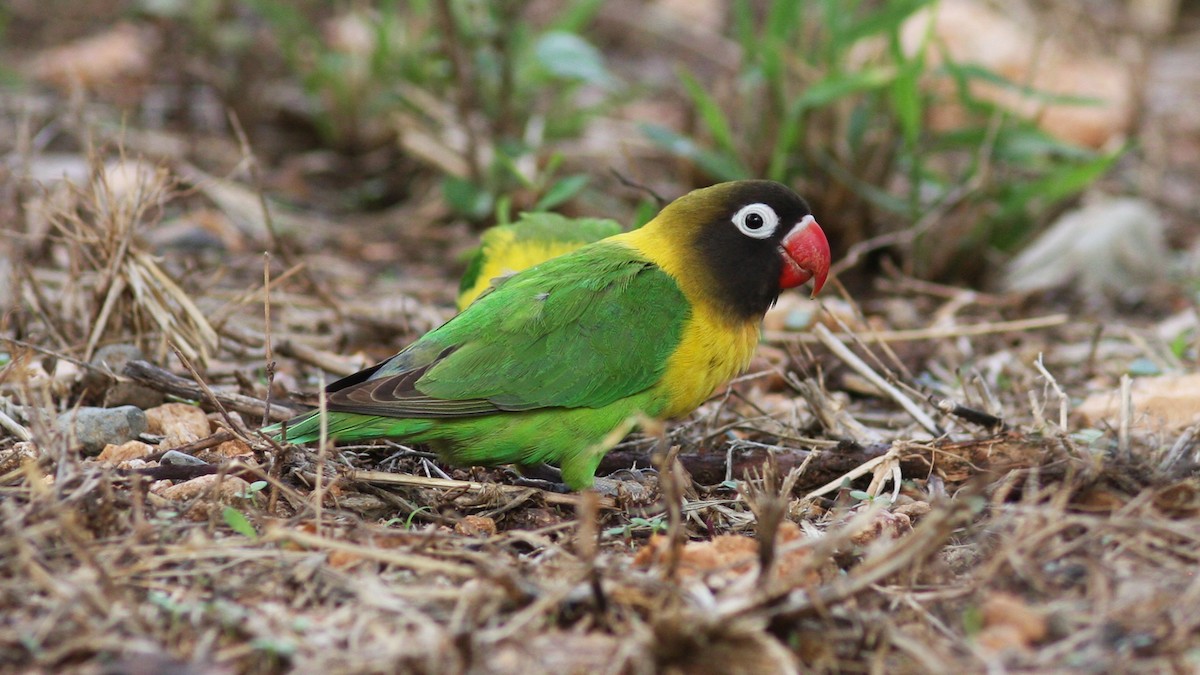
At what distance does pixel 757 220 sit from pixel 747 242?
3.3 inches

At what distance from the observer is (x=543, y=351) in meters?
3.71

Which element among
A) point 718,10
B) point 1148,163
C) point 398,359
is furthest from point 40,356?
point 718,10

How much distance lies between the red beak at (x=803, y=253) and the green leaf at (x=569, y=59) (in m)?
2.28

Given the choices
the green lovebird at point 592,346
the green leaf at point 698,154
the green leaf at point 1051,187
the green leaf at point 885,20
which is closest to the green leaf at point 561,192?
the green leaf at point 698,154

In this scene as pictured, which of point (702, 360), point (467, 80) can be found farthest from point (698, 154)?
point (702, 360)

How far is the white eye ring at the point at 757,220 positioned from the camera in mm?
3984

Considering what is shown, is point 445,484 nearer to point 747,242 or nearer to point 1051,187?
point 747,242

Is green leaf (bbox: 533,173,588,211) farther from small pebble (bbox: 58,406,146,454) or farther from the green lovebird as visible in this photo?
small pebble (bbox: 58,406,146,454)

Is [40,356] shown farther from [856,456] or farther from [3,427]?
[856,456]

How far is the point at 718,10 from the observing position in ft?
37.2

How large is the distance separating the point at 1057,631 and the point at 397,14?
22.8 ft

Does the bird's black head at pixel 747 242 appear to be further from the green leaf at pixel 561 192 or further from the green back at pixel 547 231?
the green leaf at pixel 561 192

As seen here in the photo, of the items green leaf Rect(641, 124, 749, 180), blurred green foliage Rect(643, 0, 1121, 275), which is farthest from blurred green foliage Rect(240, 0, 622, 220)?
blurred green foliage Rect(643, 0, 1121, 275)

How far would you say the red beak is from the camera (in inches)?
158
